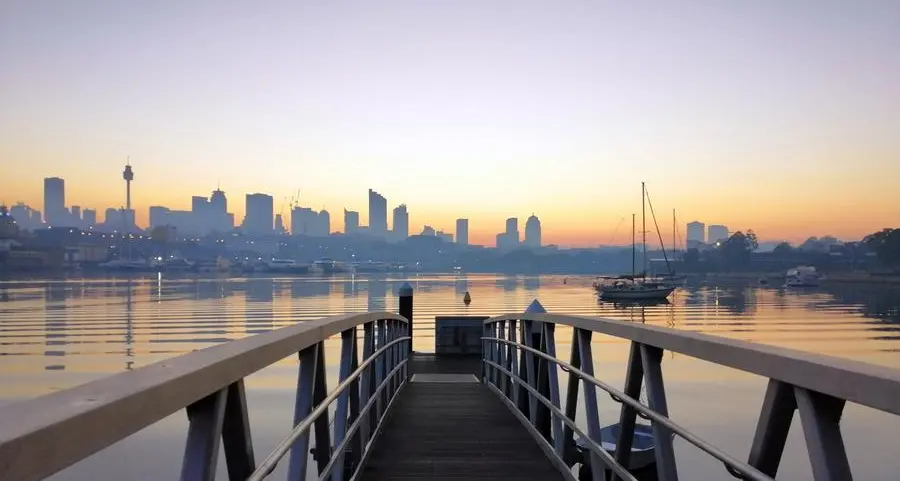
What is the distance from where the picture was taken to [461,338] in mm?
16234

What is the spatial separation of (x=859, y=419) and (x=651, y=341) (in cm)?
1665

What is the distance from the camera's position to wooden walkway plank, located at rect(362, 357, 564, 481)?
5.34 metres

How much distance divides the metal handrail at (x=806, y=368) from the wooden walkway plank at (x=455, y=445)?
9.12ft

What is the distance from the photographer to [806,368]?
1775 mm

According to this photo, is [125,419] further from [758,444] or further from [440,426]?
[440,426]

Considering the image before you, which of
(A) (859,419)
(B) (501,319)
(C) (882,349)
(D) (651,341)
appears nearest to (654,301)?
(C) (882,349)

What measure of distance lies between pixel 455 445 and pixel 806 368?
4746mm

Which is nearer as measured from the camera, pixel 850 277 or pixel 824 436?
pixel 824 436

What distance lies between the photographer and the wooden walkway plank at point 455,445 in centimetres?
534

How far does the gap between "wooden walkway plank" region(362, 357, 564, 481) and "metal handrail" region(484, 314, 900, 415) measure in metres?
2.78

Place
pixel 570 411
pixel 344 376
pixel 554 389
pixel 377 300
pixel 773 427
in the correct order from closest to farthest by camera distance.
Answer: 1. pixel 773 427
2. pixel 344 376
3. pixel 570 411
4. pixel 554 389
5. pixel 377 300

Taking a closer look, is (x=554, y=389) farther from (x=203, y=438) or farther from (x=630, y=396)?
(x=203, y=438)

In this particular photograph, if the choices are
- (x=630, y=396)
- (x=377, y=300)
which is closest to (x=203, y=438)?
(x=630, y=396)

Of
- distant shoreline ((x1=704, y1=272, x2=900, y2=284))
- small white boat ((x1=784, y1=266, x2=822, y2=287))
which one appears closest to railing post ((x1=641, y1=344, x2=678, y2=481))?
small white boat ((x1=784, y1=266, x2=822, y2=287))
